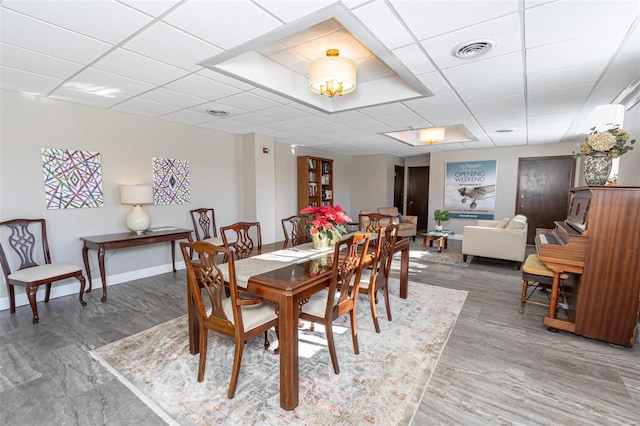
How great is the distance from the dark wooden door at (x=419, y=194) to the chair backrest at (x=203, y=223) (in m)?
6.39

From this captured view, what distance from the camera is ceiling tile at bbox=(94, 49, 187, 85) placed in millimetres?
2309

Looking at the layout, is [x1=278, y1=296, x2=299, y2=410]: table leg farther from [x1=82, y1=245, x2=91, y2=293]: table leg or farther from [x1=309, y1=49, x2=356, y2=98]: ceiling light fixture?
[x1=82, y1=245, x2=91, y2=293]: table leg

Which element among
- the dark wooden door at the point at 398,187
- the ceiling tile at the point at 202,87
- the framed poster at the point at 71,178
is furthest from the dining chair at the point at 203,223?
the dark wooden door at the point at 398,187

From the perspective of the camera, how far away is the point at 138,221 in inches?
152

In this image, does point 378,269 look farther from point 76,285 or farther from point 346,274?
point 76,285

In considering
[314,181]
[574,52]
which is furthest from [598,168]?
[314,181]

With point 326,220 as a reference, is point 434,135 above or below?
above

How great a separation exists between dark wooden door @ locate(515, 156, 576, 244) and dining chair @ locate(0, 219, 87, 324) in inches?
324

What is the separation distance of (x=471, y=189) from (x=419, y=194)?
201 cm

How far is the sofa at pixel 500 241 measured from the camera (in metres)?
4.60

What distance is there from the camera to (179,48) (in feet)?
7.11

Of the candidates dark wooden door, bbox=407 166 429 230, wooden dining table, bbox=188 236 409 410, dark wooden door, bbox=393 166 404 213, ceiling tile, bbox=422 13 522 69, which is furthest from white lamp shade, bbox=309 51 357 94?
dark wooden door, bbox=407 166 429 230

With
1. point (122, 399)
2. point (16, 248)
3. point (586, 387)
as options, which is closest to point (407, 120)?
point (586, 387)

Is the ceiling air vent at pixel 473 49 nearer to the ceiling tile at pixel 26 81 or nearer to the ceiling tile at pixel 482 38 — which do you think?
the ceiling tile at pixel 482 38
